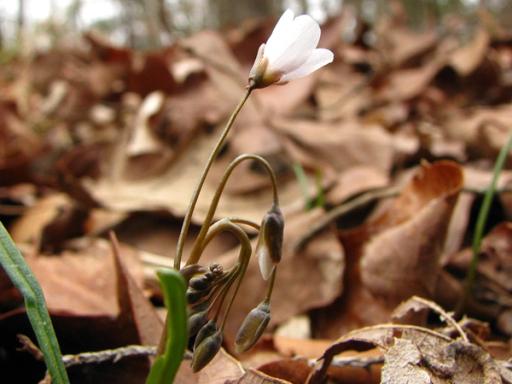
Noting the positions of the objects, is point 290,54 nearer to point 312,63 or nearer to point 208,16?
point 312,63

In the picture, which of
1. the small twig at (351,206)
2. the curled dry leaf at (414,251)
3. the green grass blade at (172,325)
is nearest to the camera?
the green grass blade at (172,325)

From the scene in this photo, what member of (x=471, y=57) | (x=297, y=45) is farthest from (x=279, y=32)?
(x=471, y=57)

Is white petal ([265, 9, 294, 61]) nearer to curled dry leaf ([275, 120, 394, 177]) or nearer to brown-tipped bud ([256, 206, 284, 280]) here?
brown-tipped bud ([256, 206, 284, 280])

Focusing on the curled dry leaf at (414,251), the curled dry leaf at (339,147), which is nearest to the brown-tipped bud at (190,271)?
the curled dry leaf at (414,251)

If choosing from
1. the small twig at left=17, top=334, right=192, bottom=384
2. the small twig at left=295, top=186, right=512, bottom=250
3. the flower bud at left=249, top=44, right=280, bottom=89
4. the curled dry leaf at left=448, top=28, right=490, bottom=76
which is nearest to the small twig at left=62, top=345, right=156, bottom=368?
the small twig at left=17, top=334, right=192, bottom=384

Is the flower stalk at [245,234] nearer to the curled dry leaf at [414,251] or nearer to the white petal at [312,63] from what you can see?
the white petal at [312,63]

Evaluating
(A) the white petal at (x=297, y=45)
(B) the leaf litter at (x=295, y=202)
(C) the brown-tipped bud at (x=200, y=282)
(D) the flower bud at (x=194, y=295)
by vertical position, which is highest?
(A) the white petal at (x=297, y=45)

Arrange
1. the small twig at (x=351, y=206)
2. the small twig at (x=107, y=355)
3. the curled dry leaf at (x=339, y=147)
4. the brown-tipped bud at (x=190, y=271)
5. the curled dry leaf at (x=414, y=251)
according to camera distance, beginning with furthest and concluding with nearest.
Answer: the curled dry leaf at (x=339, y=147)
the small twig at (x=351, y=206)
the curled dry leaf at (x=414, y=251)
the small twig at (x=107, y=355)
the brown-tipped bud at (x=190, y=271)
